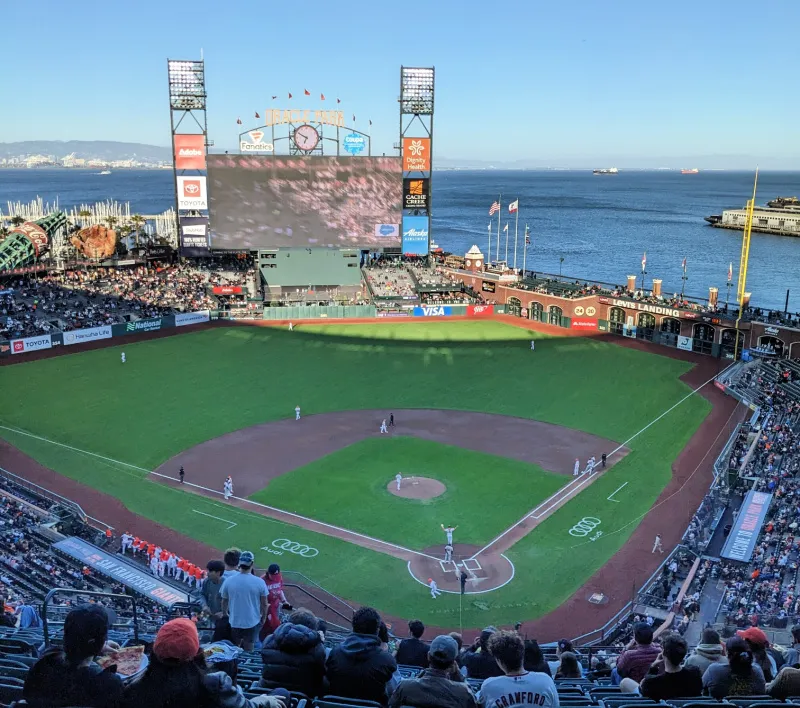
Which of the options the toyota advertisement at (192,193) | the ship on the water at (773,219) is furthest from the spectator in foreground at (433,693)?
the ship on the water at (773,219)

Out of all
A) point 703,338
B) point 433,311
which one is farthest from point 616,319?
point 433,311

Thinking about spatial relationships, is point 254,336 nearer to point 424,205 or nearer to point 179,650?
point 424,205

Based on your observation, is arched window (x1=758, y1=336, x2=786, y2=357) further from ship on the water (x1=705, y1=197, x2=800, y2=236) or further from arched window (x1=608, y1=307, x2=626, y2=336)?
ship on the water (x1=705, y1=197, x2=800, y2=236)

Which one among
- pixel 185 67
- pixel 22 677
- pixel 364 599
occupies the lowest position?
pixel 364 599

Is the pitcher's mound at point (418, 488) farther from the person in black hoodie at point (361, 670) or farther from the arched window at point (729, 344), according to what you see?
the arched window at point (729, 344)

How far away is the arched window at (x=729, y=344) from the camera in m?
50.2

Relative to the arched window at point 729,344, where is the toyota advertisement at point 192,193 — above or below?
A: above

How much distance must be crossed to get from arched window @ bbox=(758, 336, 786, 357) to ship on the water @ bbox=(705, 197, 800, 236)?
88.4 metres

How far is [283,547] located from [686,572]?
43.8ft

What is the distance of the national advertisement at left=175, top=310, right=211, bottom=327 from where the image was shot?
189 ft

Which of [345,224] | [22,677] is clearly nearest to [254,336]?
[345,224]

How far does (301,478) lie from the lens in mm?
32094

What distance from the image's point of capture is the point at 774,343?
48.3 m

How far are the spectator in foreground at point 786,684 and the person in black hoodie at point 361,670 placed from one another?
350 cm
